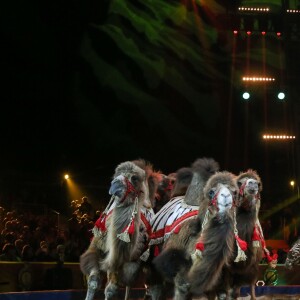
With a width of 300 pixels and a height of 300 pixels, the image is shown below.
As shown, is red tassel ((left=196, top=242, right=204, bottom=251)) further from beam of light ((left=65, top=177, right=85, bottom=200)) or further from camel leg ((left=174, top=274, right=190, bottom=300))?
beam of light ((left=65, top=177, right=85, bottom=200))

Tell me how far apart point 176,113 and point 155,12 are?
3207 mm

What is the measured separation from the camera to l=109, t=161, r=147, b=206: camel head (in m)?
6.48

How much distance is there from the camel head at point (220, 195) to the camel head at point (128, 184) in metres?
0.91

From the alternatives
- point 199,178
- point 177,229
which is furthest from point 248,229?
point 177,229

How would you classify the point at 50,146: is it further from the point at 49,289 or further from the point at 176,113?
the point at 49,289

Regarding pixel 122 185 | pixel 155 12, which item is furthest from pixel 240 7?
pixel 122 185

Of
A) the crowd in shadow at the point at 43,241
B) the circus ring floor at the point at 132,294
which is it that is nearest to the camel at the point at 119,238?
the circus ring floor at the point at 132,294

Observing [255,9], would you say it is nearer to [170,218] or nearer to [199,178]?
[199,178]

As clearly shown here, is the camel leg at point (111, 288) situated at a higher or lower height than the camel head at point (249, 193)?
lower

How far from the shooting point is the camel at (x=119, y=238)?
20.9ft

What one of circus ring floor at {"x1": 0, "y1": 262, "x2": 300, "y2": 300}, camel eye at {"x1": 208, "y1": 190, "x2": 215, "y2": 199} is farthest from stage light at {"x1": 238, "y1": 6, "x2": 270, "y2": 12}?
camel eye at {"x1": 208, "y1": 190, "x2": 215, "y2": 199}

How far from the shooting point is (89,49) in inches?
724

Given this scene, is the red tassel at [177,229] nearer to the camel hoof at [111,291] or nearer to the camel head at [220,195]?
the camel head at [220,195]

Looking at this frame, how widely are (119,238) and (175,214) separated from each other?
0.85 metres
